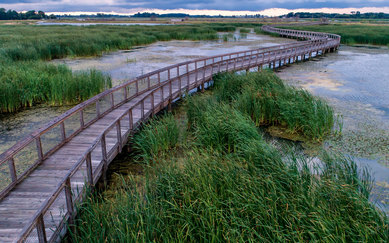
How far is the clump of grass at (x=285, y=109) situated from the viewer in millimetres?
9328

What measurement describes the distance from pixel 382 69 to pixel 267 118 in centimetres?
1444

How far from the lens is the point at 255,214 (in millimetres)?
4336

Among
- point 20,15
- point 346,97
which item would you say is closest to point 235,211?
point 346,97

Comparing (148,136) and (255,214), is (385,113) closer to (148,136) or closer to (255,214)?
(148,136)

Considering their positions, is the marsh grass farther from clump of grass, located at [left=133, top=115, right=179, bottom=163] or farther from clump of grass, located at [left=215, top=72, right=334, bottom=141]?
clump of grass, located at [left=215, top=72, right=334, bottom=141]

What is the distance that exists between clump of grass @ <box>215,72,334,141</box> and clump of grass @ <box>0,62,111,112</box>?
5232 mm

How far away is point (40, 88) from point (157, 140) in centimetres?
709

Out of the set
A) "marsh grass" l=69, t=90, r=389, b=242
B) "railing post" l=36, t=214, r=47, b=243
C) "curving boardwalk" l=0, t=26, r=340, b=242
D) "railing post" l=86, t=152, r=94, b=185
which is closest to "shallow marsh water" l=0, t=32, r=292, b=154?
"curving boardwalk" l=0, t=26, r=340, b=242

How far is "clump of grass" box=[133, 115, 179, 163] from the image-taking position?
770cm

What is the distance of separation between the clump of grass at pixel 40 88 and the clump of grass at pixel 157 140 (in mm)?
5342

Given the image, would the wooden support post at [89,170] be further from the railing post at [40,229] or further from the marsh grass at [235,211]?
the railing post at [40,229]

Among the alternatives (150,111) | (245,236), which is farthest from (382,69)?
(245,236)

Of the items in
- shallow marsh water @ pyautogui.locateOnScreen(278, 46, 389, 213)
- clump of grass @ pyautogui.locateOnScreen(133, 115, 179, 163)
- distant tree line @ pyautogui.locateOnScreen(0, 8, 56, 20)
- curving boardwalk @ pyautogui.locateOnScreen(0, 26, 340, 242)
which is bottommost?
shallow marsh water @ pyautogui.locateOnScreen(278, 46, 389, 213)

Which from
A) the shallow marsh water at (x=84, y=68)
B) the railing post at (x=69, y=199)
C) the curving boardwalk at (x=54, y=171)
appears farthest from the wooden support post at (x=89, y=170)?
the shallow marsh water at (x=84, y=68)
